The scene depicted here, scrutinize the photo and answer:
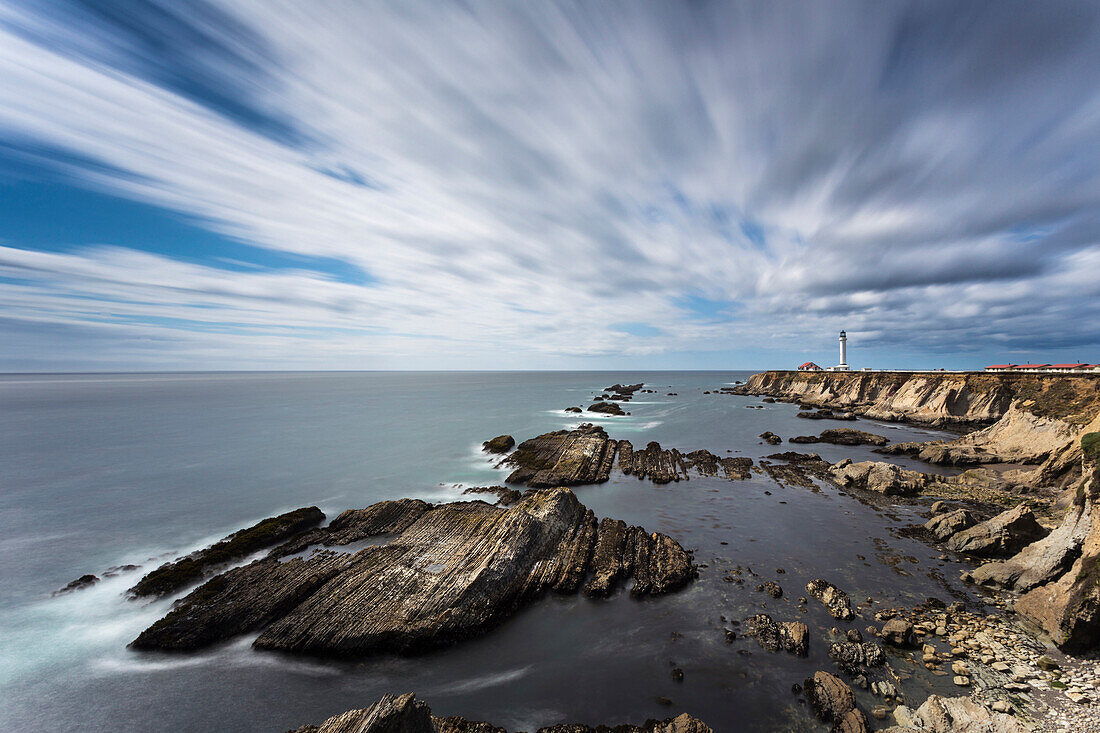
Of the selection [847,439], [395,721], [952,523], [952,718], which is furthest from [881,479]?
[395,721]

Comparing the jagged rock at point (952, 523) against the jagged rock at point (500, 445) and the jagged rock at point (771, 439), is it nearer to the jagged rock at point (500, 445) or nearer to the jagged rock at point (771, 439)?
the jagged rock at point (771, 439)

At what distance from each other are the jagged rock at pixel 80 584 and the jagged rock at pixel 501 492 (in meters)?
15.4

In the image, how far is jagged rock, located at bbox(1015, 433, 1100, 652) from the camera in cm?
958

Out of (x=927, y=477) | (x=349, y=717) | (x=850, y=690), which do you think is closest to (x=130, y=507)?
(x=349, y=717)

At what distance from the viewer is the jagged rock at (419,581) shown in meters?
11.1

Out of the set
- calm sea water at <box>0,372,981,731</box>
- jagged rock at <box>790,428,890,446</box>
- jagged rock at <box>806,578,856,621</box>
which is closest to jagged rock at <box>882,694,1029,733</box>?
calm sea water at <box>0,372,981,731</box>

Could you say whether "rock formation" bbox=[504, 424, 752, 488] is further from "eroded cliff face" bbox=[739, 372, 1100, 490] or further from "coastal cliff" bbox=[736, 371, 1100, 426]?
"coastal cliff" bbox=[736, 371, 1100, 426]

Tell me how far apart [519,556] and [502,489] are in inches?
395

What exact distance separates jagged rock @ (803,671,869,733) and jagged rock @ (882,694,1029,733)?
2.28ft

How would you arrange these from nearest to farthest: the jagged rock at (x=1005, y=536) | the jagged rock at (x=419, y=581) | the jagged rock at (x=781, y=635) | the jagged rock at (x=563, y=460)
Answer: the jagged rock at (x=781, y=635)
the jagged rock at (x=419, y=581)
the jagged rock at (x=1005, y=536)
the jagged rock at (x=563, y=460)

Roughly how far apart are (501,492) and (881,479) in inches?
918

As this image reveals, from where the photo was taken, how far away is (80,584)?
564 inches

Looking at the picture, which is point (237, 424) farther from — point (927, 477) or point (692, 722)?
point (927, 477)

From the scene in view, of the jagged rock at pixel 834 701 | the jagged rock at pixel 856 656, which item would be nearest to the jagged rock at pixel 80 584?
the jagged rock at pixel 834 701
